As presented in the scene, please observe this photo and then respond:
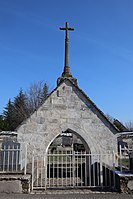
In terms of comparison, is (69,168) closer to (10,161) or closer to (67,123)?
(67,123)

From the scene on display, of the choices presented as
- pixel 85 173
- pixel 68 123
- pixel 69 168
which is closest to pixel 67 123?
pixel 68 123

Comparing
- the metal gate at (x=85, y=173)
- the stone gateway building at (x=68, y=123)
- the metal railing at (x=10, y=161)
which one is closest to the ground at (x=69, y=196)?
the metal gate at (x=85, y=173)

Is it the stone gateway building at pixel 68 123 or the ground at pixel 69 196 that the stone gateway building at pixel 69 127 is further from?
the ground at pixel 69 196

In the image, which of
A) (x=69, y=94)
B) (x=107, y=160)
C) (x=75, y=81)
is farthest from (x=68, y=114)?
(x=107, y=160)

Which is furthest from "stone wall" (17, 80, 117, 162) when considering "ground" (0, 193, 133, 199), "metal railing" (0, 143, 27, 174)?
"ground" (0, 193, 133, 199)

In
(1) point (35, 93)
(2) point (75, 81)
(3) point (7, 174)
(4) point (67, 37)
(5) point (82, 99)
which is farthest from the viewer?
(1) point (35, 93)

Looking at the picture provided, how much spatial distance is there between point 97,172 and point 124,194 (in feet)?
5.96

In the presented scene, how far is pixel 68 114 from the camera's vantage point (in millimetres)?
8859

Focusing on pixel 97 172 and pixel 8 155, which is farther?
pixel 97 172

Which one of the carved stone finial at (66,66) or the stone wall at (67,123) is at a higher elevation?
the carved stone finial at (66,66)

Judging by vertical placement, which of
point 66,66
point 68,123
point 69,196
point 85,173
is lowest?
point 69,196

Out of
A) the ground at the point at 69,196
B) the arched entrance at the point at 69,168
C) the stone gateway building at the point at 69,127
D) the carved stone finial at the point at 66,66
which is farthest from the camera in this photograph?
the carved stone finial at the point at 66,66

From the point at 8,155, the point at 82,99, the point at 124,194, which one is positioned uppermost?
the point at 82,99

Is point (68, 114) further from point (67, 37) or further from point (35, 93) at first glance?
point (35, 93)
